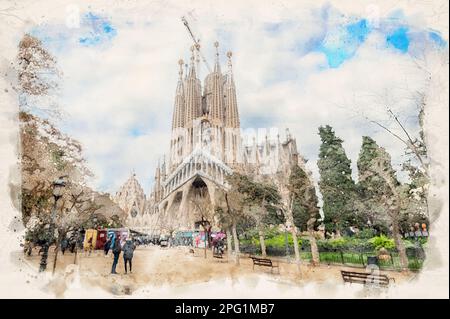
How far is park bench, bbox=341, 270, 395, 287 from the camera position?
15.4 ft

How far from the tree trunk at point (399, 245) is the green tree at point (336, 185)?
75 centimetres

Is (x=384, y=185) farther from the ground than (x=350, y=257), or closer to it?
farther from the ground

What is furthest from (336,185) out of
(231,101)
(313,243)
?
(231,101)

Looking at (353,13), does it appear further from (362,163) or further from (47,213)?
(47,213)

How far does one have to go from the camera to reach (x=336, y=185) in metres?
6.02

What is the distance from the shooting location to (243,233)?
5949 mm

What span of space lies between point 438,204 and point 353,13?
396 cm

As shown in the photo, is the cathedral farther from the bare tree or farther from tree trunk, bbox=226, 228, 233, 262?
tree trunk, bbox=226, 228, 233, 262

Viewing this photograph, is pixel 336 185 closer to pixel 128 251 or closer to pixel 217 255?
pixel 217 255

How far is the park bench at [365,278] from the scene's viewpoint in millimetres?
4691

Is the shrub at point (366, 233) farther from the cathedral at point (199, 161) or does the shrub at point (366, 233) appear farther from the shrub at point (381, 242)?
the cathedral at point (199, 161)

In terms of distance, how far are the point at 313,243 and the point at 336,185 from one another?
138 cm

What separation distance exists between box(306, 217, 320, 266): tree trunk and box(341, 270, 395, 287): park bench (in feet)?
1.81
